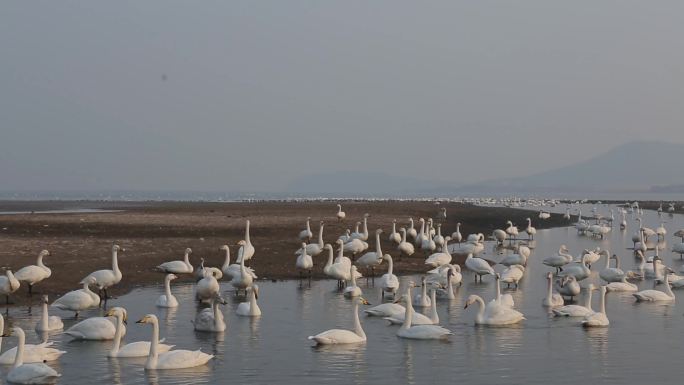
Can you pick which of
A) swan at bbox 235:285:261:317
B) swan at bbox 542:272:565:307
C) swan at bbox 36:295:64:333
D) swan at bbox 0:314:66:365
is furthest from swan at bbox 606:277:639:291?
swan at bbox 0:314:66:365

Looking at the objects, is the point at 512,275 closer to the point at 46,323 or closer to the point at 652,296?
the point at 652,296

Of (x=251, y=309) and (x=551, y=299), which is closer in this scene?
(x=251, y=309)

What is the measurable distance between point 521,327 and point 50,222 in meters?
37.5

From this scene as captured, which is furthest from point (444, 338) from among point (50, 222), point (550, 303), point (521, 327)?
point (50, 222)

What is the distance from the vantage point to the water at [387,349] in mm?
14852

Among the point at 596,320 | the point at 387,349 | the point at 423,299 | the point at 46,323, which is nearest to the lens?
the point at 387,349

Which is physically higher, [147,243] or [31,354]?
[147,243]

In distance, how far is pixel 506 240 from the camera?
49.3m

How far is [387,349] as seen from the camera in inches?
674

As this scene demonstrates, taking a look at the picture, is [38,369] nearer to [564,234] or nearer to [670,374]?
[670,374]

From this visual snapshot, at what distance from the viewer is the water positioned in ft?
48.7

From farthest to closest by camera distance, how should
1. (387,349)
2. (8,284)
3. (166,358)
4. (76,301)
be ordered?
(8,284)
(76,301)
(387,349)
(166,358)

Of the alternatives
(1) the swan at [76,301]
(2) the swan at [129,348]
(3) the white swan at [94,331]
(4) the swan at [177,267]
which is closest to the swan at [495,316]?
(2) the swan at [129,348]

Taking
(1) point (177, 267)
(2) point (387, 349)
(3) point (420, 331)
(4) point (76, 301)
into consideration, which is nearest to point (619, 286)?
(3) point (420, 331)
